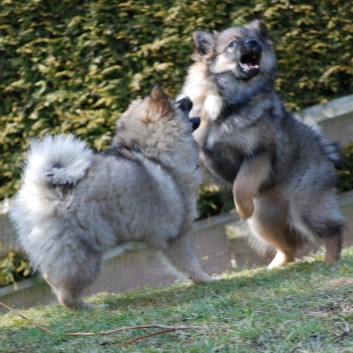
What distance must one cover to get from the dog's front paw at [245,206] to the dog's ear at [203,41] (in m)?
1.24

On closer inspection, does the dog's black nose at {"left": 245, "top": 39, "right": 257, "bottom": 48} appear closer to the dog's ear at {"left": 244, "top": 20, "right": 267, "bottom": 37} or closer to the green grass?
the dog's ear at {"left": 244, "top": 20, "right": 267, "bottom": 37}

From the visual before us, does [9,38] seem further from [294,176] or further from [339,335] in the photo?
[339,335]

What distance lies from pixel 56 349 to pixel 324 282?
1.73 m

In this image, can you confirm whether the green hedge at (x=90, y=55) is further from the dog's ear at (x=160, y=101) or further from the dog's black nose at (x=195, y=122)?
the dog's ear at (x=160, y=101)

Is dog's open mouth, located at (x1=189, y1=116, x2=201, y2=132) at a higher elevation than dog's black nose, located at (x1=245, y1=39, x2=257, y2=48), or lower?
lower

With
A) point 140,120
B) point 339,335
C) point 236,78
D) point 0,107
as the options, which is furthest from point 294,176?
point 0,107

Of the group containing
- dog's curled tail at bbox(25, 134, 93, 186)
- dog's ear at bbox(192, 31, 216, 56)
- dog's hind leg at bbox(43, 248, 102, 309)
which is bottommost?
dog's hind leg at bbox(43, 248, 102, 309)

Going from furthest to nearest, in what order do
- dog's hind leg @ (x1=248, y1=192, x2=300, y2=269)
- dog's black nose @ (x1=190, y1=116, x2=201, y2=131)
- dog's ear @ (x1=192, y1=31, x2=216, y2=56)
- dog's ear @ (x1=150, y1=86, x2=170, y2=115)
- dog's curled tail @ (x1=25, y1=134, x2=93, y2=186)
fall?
dog's hind leg @ (x1=248, y1=192, x2=300, y2=269), dog's ear @ (x1=192, y1=31, x2=216, y2=56), dog's black nose @ (x1=190, y1=116, x2=201, y2=131), dog's ear @ (x1=150, y1=86, x2=170, y2=115), dog's curled tail @ (x1=25, y1=134, x2=93, y2=186)

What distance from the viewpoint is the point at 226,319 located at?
4.10 meters

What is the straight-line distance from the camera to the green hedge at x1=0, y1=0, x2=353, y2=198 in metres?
7.31

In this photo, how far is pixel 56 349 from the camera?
4027 millimetres

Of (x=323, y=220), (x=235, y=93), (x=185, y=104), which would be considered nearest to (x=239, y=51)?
(x=235, y=93)

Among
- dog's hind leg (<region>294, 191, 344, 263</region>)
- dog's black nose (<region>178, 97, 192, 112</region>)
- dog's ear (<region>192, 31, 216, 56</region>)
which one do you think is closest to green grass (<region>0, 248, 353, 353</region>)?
dog's hind leg (<region>294, 191, 344, 263</region>)

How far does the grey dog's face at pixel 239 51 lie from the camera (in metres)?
5.89
